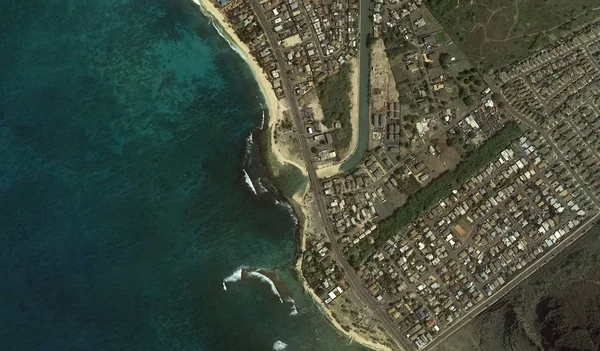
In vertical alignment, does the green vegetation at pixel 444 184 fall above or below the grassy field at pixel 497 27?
below

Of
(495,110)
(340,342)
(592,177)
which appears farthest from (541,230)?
(340,342)

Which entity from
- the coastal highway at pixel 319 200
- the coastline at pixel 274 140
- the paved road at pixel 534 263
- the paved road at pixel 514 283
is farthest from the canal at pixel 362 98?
the paved road at pixel 514 283

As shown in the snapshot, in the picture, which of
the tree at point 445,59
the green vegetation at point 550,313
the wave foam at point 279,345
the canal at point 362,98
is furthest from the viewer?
the canal at point 362,98

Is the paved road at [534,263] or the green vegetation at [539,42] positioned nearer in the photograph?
the paved road at [534,263]

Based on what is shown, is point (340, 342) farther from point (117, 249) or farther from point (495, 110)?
point (495, 110)

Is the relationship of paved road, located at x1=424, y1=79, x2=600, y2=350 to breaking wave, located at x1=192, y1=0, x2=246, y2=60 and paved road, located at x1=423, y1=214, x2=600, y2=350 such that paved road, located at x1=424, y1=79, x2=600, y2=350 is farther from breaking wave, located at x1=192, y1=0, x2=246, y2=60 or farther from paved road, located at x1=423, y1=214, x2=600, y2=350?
breaking wave, located at x1=192, y1=0, x2=246, y2=60

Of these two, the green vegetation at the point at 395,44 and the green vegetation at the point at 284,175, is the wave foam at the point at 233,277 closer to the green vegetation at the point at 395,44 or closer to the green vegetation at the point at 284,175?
the green vegetation at the point at 284,175
